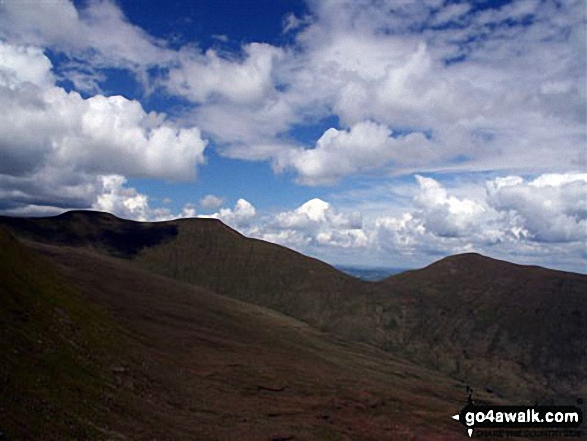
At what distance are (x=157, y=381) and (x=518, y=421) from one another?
4451 cm

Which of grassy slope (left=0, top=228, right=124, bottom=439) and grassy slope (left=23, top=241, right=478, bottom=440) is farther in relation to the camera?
grassy slope (left=23, top=241, right=478, bottom=440)

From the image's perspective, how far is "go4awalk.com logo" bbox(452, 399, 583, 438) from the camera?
51.8 metres

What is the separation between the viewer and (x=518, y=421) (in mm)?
64188

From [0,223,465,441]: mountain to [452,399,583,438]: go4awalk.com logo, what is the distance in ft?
13.6

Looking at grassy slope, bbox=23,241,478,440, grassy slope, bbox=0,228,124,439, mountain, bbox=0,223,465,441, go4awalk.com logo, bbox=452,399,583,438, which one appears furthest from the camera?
go4awalk.com logo, bbox=452,399,583,438

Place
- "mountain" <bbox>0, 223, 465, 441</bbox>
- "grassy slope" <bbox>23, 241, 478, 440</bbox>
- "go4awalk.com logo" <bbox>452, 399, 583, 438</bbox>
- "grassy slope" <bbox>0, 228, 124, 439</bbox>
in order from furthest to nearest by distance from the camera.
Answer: "go4awalk.com logo" <bbox>452, 399, 583, 438</bbox> → "grassy slope" <bbox>23, 241, 478, 440</bbox> → "mountain" <bbox>0, 223, 465, 441</bbox> → "grassy slope" <bbox>0, 228, 124, 439</bbox>

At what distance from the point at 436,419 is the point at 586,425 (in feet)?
240

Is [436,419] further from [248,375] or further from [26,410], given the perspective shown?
[26,410]

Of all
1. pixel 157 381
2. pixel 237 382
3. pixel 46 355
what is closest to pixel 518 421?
pixel 237 382

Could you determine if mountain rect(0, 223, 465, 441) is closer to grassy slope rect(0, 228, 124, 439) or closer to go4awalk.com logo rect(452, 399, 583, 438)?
grassy slope rect(0, 228, 124, 439)

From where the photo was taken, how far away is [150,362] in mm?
63500

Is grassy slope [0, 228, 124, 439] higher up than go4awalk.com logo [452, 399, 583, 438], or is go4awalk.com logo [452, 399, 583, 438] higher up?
grassy slope [0, 228, 124, 439]

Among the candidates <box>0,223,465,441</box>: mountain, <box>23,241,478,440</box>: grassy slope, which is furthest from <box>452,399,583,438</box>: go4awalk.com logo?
<box>0,223,465,441</box>: mountain

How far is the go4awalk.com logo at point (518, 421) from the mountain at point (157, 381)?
4.14m
